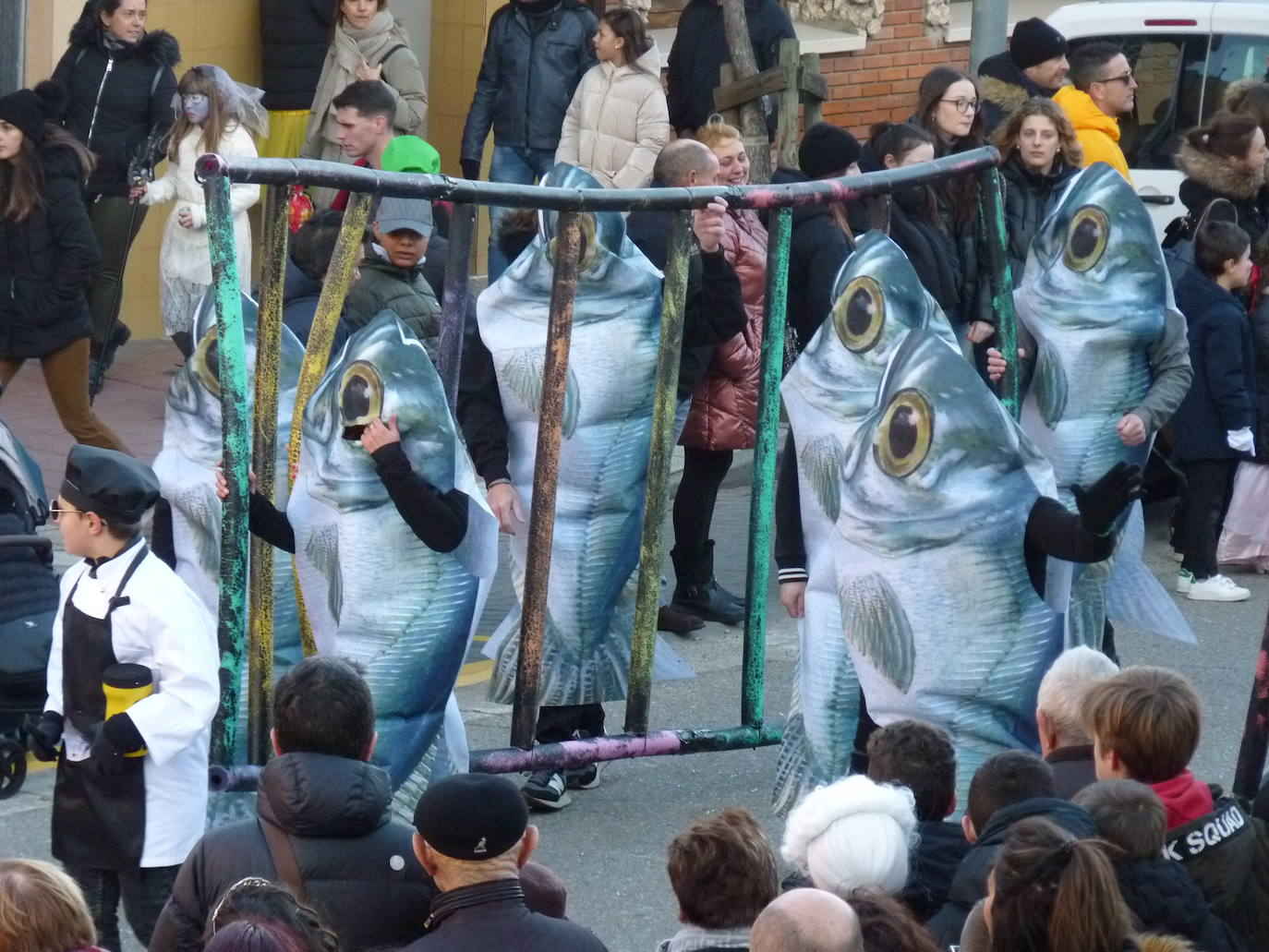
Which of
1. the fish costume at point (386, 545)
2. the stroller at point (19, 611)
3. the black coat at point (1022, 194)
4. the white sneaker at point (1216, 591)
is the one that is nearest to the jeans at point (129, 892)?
the fish costume at point (386, 545)

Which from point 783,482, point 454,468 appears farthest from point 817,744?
point 454,468

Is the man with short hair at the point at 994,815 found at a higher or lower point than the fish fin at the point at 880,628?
higher

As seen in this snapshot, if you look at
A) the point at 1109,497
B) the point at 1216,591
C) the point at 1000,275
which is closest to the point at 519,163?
the point at 1216,591

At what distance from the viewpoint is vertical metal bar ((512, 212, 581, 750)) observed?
5.33 metres

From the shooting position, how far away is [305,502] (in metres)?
4.93

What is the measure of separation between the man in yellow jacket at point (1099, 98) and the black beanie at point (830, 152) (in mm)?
2844

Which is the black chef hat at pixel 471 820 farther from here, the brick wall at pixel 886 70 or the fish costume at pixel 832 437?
the brick wall at pixel 886 70

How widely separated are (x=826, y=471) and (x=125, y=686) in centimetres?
193

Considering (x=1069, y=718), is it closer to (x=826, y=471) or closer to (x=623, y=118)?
(x=826, y=471)

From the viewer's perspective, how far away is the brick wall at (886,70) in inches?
587

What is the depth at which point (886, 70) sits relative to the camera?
Result: 15070 millimetres

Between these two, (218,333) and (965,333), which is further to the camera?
(965,333)

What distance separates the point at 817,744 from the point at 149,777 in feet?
5.77

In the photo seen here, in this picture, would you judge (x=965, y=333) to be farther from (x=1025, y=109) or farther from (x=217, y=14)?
(x=217, y=14)
